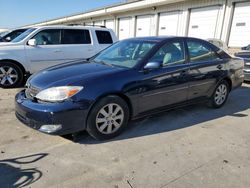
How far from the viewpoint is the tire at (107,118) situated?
3119 millimetres

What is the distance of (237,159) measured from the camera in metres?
2.96

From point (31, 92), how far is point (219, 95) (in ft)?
12.5

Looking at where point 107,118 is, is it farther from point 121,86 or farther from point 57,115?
point 57,115

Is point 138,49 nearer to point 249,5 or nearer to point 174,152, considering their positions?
point 174,152

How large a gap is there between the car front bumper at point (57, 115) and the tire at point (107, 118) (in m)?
0.13

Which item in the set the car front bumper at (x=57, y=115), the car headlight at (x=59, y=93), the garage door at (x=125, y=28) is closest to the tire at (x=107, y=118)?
the car front bumper at (x=57, y=115)

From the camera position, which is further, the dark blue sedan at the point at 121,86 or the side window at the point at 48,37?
the side window at the point at 48,37

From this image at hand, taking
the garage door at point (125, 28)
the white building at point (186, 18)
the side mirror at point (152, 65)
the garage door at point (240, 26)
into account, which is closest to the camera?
the side mirror at point (152, 65)

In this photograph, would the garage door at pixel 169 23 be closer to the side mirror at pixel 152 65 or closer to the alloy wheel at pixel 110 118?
the side mirror at pixel 152 65

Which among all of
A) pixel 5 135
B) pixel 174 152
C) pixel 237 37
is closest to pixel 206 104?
pixel 174 152

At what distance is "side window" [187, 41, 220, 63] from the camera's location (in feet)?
13.9

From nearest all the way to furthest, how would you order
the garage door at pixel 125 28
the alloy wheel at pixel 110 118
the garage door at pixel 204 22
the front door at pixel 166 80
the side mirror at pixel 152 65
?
the alloy wheel at pixel 110 118, the side mirror at pixel 152 65, the front door at pixel 166 80, the garage door at pixel 204 22, the garage door at pixel 125 28

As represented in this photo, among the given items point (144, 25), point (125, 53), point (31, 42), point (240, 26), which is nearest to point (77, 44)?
point (31, 42)

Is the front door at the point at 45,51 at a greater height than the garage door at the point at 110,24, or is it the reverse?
the garage door at the point at 110,24
